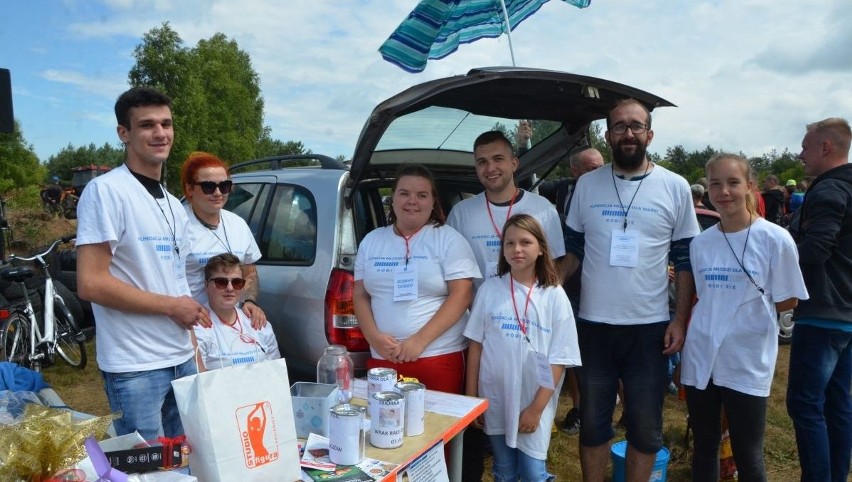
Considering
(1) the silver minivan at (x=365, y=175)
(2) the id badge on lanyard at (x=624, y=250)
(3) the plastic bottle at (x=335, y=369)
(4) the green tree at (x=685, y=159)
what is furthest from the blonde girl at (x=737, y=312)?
(4) the green tree at (x=685, y=159)

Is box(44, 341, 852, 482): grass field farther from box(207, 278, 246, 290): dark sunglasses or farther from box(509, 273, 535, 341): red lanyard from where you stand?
box(207, 278, 246, 290): dark sunglasses

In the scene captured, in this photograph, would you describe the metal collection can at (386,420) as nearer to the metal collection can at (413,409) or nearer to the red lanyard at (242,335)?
the metal collection can at (413,409)

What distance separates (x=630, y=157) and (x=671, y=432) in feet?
8.54

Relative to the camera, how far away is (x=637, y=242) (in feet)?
8.79

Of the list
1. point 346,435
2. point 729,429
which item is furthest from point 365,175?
point 729,429

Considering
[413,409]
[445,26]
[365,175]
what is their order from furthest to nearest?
Answer: 1. [445,26]
2. [365,175]
3. [413,409]

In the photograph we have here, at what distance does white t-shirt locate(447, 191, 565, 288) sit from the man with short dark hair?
18 centimetres

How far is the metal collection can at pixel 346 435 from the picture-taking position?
164 cm

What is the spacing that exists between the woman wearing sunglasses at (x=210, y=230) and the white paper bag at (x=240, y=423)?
4.45 feet

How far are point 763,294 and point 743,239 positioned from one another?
0.84ft

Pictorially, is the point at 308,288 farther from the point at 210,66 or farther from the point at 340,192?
the point at 210,66

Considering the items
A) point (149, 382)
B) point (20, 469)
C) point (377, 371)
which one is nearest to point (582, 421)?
point (377, 371)

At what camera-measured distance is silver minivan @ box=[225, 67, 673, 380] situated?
267cm

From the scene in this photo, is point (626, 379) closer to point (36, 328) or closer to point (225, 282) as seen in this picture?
point (225, 282)
